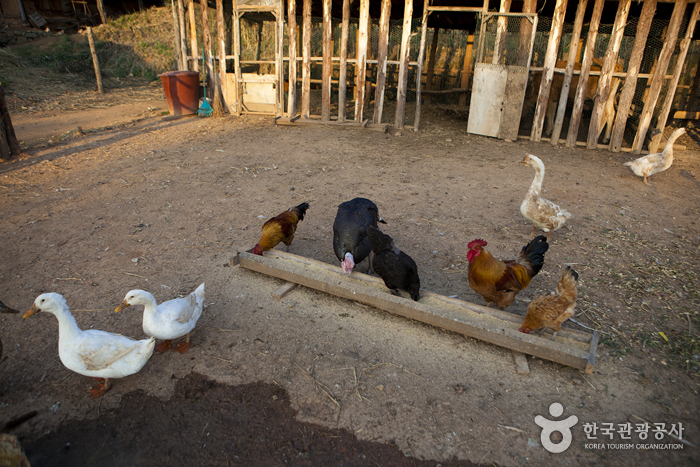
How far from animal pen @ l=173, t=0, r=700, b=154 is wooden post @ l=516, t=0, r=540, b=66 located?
0.02 metres

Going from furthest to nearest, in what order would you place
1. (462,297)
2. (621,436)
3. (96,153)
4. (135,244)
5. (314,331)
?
(96,153) < (135,244) < (462,297) < (314,331) < (621,436)

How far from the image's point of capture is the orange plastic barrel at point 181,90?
1173 cm

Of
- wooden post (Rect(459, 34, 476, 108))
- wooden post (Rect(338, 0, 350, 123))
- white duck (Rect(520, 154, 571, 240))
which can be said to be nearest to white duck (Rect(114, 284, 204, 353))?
white duck (Rect(520, 154, 571, 240))

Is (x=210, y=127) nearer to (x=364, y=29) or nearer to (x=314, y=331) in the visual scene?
(x=364, y=29)

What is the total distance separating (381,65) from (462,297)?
883cm

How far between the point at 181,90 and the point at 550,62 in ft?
34.6

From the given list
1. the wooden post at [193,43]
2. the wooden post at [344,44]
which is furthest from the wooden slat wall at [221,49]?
the wooden post at [344,44]

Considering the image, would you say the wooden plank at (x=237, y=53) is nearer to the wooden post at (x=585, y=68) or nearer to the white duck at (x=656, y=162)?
the wooden post at (x=585, y=68)

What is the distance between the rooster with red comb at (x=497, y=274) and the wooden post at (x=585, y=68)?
784 cm

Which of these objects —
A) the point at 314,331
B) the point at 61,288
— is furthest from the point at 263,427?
the point at 61,288

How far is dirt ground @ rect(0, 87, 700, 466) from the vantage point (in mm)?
2682

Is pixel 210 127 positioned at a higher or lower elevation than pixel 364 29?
lower

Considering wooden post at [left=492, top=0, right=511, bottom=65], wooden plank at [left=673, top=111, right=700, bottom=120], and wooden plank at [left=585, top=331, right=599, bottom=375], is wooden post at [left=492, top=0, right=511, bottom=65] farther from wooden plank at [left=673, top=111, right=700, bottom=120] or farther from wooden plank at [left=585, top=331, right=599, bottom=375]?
wooden plank at [left=585, top=331, right=599, bottom=375]

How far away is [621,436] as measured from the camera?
2.73m
